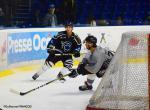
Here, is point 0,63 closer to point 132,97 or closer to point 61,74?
point 61,74

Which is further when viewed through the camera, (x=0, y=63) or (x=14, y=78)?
(x=0, y=63)

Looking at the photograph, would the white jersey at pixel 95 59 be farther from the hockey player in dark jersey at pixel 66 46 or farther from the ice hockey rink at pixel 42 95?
the hockey player in dark jersey at pixel 66 46

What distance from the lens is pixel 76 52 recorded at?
797 cm

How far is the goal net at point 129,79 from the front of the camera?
4691 millimetres

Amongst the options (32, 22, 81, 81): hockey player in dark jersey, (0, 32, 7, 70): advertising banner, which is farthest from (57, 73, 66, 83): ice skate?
(0, 32, 7, 70): advertising banner

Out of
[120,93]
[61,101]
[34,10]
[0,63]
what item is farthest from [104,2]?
[120,93]

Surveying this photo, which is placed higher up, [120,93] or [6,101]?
[120,93]

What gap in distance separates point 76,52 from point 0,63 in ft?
6.21

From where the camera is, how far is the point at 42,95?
669 cm

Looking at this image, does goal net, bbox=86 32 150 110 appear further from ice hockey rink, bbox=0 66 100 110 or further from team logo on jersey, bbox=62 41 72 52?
team logo on jersey, bbox=62 41 72 52

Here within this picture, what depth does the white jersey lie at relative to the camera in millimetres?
6772

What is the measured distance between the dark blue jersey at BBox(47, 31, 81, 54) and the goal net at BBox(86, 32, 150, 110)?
304cm

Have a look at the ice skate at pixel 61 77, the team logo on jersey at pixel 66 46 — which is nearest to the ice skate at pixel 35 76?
the ice skate at pixel 61 77

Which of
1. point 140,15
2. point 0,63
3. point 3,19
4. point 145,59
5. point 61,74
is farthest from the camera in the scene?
point 140,15
